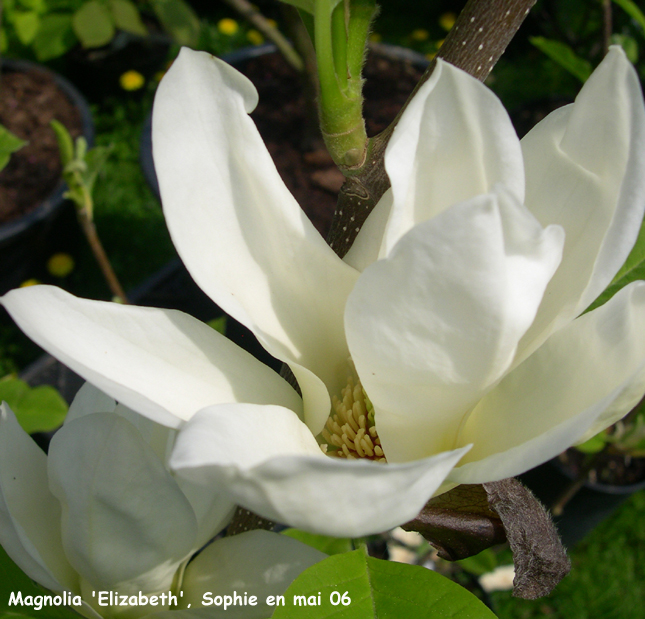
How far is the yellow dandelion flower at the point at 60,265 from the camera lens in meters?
1.87

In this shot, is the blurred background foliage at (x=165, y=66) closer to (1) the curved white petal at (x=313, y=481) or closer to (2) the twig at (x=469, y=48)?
(2) the twig at (x=469, y=48)

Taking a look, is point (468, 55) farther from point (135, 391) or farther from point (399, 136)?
point (135, 391)

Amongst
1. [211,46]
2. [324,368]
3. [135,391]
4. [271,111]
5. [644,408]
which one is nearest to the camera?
[135,391]

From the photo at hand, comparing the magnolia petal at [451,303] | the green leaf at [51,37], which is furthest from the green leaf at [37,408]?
the green leaf at [51,37]

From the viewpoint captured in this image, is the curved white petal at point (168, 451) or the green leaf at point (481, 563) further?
the green leaf at point (481, 563)

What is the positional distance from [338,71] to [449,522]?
0.23 metres

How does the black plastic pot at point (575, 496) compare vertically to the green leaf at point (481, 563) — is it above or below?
below

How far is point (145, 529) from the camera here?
14.7 inches

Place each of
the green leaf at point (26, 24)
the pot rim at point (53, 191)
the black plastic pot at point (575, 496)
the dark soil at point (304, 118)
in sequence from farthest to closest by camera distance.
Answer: the green leaf at point (26, 24), the dark soil at point (304, 118), the pot rim at point (53, 191), the black plastic pot at point (575, 496)

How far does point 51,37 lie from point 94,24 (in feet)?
1.04

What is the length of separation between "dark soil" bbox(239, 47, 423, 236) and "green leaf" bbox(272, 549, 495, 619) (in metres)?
1.38

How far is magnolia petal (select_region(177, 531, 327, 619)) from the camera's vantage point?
411 mm

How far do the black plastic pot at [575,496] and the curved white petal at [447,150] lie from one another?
1.09 m

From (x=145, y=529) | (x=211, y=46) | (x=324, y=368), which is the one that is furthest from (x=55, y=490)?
(x=211, y=46)
